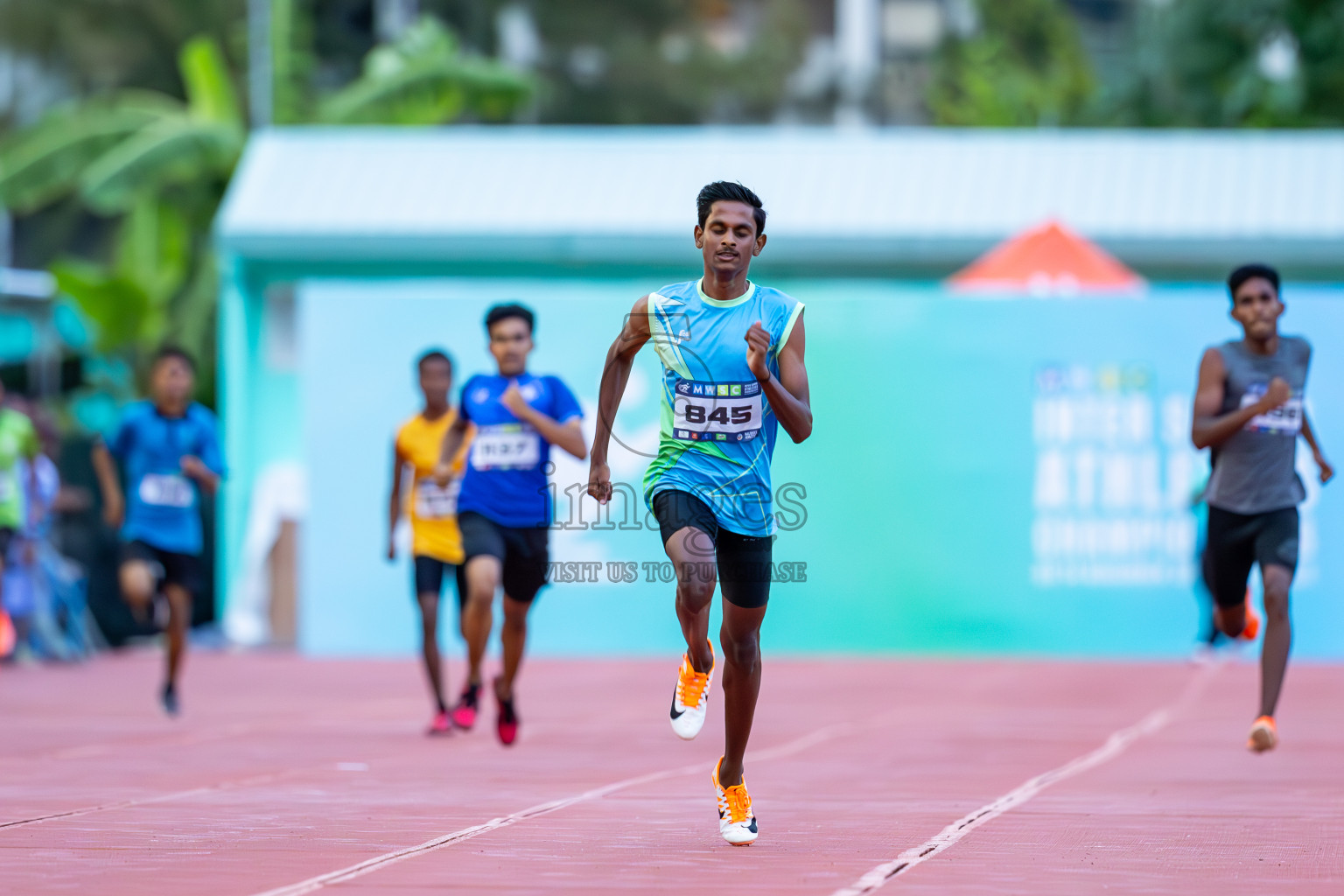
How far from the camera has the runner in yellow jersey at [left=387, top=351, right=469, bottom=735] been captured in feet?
36.9

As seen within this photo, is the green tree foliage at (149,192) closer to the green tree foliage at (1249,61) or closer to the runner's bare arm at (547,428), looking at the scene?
the green tree foliage at (1249,61)

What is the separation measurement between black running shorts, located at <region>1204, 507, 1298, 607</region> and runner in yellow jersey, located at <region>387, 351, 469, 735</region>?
3.94m

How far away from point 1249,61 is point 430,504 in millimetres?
23374

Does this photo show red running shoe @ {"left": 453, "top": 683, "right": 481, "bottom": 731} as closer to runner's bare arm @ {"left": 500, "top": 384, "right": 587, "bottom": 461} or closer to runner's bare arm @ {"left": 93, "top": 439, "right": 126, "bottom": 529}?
runner's bare arm @ {"left": 500, "top": 384, "right": 587, "bottom": 461}

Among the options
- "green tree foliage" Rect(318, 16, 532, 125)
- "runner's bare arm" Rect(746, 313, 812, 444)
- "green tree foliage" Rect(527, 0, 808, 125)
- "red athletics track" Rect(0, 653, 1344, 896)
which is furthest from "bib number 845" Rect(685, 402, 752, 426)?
"green tree foliage" Rect(527, 0, 808, 125)

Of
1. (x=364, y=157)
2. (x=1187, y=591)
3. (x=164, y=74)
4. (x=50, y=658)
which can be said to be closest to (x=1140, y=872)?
(x=1187, y=591)

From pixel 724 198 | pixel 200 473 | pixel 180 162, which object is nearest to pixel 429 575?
pixel 200 473

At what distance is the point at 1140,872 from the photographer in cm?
607

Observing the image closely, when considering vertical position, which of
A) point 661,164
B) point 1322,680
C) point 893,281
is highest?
point 661,164

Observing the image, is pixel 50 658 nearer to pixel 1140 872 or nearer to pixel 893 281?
pixel 893 281

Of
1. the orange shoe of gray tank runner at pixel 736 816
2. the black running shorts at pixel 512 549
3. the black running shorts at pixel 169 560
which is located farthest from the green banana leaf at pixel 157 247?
the orange shoe of gray tank runner at pixel 736 816

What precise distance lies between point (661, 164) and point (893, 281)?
9.09ft

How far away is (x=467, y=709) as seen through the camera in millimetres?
10914

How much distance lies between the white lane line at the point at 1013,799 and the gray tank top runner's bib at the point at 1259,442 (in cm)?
137
